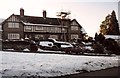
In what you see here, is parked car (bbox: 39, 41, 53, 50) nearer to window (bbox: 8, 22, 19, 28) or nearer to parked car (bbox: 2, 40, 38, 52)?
parked car (bbox: 2, 40, 38, 52)

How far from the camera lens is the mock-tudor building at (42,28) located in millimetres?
7133

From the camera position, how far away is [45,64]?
715cm

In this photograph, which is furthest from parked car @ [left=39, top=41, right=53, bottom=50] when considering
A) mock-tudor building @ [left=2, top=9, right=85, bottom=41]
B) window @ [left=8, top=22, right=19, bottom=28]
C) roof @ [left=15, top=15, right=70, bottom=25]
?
window @ [left=8, top=22, right=19, bottom=28]

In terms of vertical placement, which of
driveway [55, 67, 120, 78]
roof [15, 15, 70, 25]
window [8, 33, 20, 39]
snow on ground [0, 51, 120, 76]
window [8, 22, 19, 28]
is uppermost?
roof [15, 15, 70, 25]

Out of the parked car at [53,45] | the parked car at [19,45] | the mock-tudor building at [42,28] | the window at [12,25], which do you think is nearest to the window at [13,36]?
the mock-tudor building at [42,28]

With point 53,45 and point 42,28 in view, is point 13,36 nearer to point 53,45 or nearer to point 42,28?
point 42,28

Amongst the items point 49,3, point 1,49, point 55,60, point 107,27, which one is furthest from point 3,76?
point 107,27

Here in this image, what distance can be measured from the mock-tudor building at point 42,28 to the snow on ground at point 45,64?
50 centimetres

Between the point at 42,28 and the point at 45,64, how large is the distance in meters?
1.00

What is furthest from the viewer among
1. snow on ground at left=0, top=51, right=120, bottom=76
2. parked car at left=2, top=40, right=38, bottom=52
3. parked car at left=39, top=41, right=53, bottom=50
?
parked car at left=39, top=41, right=53, bottom=50

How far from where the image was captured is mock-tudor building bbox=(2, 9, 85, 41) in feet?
23.4

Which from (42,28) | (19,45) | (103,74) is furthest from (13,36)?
(103,74)

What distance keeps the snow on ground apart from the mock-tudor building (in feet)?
1.63

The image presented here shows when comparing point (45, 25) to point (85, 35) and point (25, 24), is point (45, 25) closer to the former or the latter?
point (25, 24)
